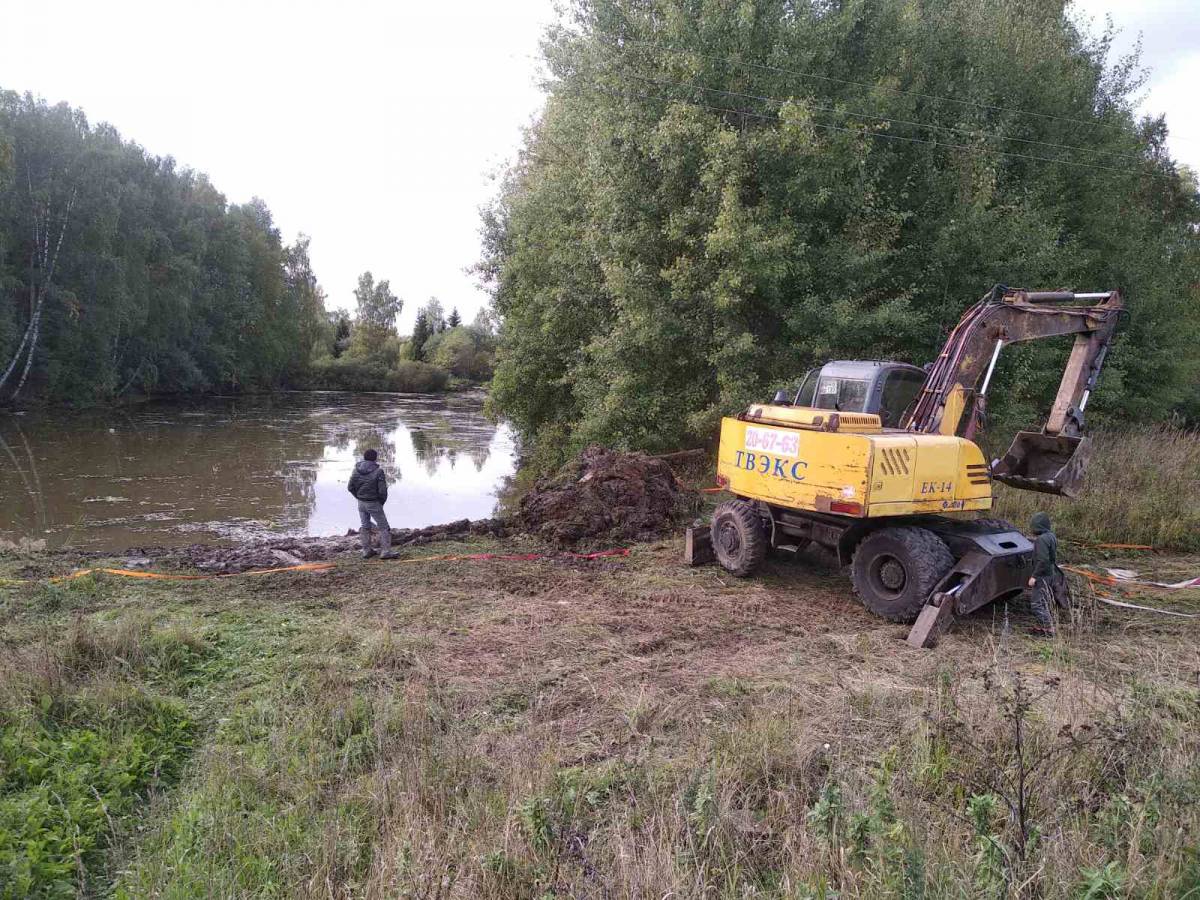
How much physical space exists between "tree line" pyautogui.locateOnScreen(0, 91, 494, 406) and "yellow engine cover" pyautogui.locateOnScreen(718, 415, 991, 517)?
2100 centimetres

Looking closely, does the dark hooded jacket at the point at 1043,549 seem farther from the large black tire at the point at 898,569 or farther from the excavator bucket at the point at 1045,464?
the excavator bucket at the point at 1045,464

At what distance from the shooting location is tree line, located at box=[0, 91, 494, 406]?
1350 inches

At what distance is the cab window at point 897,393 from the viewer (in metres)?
8.80

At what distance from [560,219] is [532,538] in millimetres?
10642

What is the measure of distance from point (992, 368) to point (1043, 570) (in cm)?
270

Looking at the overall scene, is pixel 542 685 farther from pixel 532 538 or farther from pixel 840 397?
pixel 532 538

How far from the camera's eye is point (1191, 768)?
3416mm

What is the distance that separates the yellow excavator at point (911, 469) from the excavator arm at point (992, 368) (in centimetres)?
2

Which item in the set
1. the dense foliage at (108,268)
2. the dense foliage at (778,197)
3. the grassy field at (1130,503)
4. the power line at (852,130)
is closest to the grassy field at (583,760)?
the grassy field at (1130,503)

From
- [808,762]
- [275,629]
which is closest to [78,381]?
[275,629]

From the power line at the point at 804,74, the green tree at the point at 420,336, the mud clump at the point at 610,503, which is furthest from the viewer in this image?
the green tree at the point at 420,336

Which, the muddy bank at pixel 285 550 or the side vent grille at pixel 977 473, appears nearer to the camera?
the side vent grille at pixel 977 473

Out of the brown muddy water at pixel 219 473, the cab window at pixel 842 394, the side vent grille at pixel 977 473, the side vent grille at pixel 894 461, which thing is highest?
the cab window at pixel 842 394

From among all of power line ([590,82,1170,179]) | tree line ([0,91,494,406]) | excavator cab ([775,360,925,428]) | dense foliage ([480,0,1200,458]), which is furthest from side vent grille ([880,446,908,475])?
tree line ([0,91,494,406])
